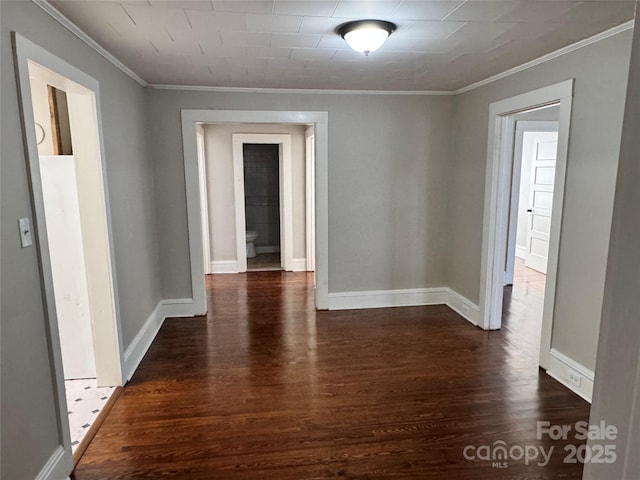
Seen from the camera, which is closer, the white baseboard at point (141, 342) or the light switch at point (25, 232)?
the light switch at point (25, 232)

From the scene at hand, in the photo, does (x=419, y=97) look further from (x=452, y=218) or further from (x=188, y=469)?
(x=188, y=469)

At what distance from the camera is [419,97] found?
4117mm

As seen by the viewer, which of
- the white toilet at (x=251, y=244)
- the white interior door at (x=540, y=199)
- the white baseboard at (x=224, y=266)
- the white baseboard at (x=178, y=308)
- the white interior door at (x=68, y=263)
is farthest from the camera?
the white toilet at (x=251, y=244)

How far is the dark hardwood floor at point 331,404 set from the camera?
81.1 inches

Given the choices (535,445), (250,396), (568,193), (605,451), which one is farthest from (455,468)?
(568,193)

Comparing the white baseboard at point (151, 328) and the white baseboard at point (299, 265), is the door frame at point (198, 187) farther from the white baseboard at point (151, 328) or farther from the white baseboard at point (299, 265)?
the white baseboard at point (299, 265)

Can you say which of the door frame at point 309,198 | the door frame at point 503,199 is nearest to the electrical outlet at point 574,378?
the door frame at point 503,199

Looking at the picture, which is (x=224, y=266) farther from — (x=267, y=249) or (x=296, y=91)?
(x=296, y=91)

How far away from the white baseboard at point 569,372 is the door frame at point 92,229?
3077 mm

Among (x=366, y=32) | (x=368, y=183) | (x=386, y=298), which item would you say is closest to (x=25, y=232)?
(x=366, y=32)

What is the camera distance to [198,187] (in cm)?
397

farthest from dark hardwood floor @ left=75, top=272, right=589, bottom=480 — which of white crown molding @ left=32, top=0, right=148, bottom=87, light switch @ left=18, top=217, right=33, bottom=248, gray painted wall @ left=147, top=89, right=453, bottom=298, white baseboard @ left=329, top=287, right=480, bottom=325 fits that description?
white crown molding @ left=32, top=0, right=148, bottom=87

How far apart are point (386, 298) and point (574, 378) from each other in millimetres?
2009

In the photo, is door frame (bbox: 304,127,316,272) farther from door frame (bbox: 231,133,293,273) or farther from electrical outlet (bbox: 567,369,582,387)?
electrical outlet (bbox: 567,369,582,387)
